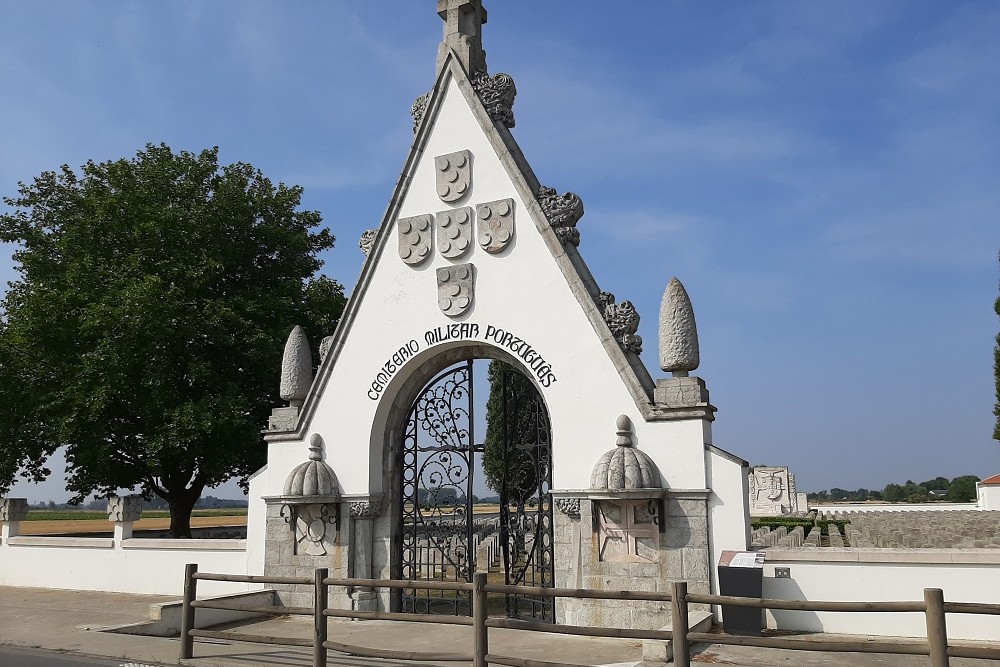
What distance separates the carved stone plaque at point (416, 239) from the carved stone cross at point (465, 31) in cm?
250

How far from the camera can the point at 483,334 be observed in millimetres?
11672

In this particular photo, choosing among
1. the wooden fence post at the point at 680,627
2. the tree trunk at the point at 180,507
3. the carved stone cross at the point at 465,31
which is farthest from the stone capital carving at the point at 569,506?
the tree trunk at the point at 180,507

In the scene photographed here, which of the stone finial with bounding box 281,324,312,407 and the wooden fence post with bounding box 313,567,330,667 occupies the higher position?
the stone finial with bounding box 281,324,312,407

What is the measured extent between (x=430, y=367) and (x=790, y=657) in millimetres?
6455

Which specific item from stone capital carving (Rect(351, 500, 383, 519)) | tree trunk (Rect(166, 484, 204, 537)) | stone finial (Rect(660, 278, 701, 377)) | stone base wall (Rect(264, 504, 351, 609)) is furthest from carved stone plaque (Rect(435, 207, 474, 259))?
tree trunk (Rect(166, 484, 204, 537))

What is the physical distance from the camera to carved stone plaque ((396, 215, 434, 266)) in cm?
1234

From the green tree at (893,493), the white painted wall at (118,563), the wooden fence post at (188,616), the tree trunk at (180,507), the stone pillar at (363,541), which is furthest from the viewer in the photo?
the green tree at (893,493)

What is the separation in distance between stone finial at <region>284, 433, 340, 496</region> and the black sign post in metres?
5.96

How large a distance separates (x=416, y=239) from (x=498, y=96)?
2.54 metres

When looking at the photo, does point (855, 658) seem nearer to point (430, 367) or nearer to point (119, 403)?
point (430, 367)

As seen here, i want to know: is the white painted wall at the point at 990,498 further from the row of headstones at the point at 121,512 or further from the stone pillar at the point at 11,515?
the stone pillar at the point at 11,515

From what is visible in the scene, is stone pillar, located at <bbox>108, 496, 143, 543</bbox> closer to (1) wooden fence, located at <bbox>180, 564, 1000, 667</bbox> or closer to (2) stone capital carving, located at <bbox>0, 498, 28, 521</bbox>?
(2) stone capital carving, located at <bbox>0, 498, 28, 521</bbox>

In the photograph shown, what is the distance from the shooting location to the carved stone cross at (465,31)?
12.8 meters

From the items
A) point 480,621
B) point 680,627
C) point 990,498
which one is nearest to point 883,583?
point 680,627
